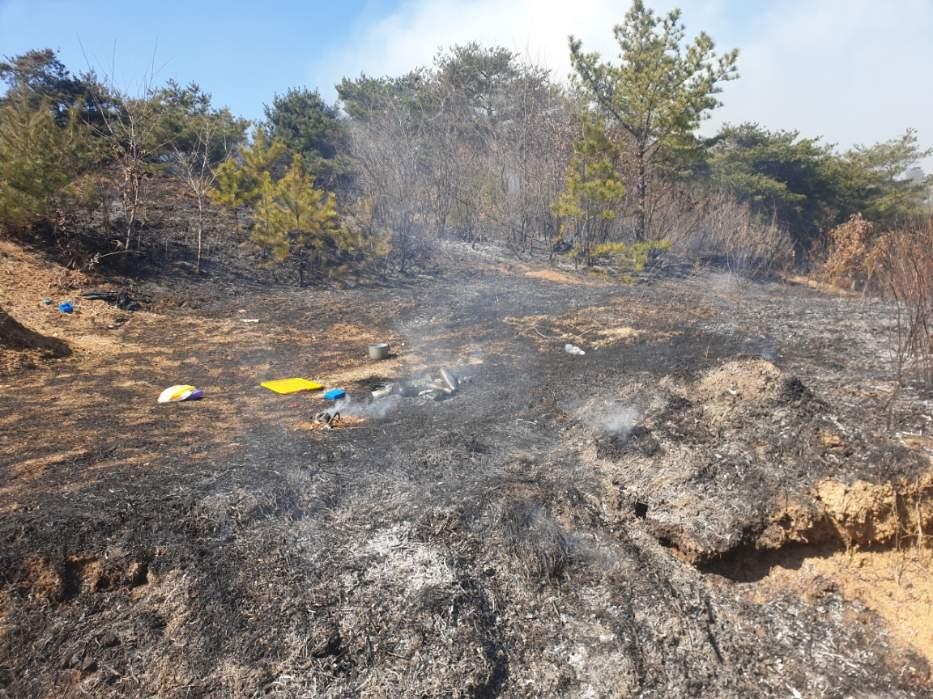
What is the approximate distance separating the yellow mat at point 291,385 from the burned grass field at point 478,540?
0.87 feet

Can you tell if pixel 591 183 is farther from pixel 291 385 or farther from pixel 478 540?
pixel 478 540

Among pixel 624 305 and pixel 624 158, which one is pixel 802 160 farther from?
pixel 624 305

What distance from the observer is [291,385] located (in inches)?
223

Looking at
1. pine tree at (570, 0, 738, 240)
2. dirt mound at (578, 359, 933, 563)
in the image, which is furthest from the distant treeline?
dirt mound at (578, 359, 933, 563)

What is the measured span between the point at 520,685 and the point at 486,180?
1491 centimetres

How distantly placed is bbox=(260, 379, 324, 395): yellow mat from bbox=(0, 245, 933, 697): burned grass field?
0.87ft

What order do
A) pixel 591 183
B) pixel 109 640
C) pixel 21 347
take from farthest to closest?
pixel 591 183 < pixel 21 347 < pixel 109 640

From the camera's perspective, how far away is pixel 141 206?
11984 mm

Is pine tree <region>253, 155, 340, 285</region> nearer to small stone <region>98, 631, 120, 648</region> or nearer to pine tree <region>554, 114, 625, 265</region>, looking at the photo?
pine tree <region>554, 114, 625, 265</region>

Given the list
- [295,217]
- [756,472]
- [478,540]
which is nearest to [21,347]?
[295,217]

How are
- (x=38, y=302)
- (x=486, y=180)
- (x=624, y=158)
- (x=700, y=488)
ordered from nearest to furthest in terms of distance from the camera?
(x=700, y=488), (x=38, y=302), (x=624, y=158), (x=486, y=180)

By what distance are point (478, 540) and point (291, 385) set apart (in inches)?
128

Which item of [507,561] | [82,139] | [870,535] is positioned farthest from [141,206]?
[870,535]

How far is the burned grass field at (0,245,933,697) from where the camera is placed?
245 cm
